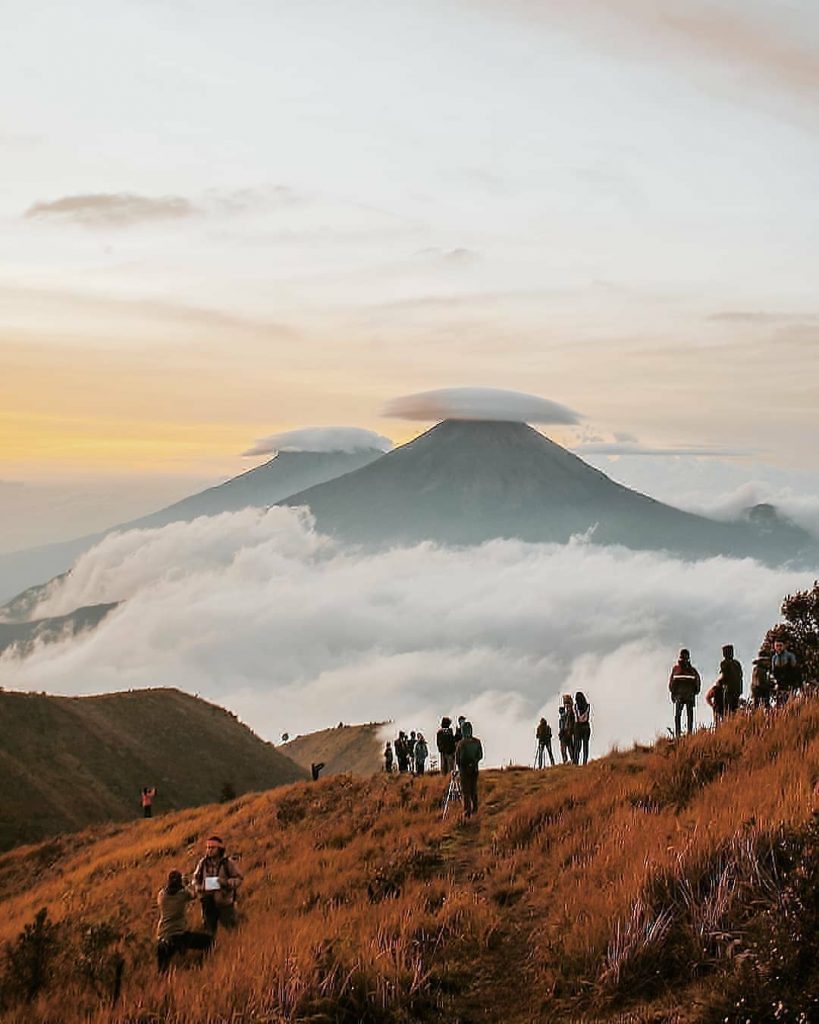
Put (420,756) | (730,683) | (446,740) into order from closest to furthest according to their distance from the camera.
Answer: (730,683) < (446,740) < (420,756)

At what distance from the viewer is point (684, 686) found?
18.1 m

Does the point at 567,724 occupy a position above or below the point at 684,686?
below

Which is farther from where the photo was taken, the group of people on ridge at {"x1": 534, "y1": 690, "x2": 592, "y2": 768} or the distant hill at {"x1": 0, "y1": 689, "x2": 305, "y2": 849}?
the distant hill at {"x1": 0, "y1": 689, "x2": 305, "y2": 849}

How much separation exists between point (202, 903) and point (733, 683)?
37.1 feet

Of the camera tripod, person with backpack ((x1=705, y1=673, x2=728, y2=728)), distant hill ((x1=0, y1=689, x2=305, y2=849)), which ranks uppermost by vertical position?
person with backpack ((x1=705, y1=673, x2=728, y2=728))

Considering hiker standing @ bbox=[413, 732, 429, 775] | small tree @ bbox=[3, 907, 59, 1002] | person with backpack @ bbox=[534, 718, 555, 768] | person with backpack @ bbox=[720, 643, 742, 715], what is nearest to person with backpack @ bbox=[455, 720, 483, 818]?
person with backpack @ bbox=[720, 643, 742, 715]

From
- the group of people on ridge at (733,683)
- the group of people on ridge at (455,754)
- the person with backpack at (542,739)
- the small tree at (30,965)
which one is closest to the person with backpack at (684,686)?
the group of people on ridge at (733,683)

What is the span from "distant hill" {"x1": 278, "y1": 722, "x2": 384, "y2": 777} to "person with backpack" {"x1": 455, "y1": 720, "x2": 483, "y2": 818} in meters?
104

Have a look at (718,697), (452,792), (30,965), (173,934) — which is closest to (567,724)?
(718,697)

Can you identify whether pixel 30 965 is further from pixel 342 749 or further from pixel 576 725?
pixel 342 749

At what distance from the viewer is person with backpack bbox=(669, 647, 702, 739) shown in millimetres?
17891

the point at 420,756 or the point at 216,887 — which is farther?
the point at 420,756

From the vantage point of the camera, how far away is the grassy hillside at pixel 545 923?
7.00 metres

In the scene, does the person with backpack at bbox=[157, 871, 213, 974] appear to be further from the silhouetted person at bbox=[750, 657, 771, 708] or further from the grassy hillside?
the silhouetted person at bbox=[750, 657, 771, 708]
